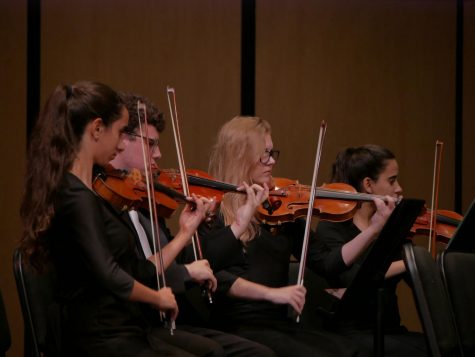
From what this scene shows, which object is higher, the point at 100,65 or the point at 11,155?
the point at 100,65

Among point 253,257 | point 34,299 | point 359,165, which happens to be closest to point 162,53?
point 359,165

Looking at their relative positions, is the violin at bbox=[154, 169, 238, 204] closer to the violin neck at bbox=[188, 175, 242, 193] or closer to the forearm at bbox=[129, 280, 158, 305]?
the violin neck at bbox=[188, 175, 242, 193]

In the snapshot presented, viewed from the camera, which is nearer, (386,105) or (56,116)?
(56,116)

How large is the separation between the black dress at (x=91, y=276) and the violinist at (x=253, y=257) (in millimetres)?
553

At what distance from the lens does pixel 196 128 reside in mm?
4051

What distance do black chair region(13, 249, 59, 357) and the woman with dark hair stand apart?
0.96 ft

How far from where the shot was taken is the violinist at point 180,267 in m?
2.20

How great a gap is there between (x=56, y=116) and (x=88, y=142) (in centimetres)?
11

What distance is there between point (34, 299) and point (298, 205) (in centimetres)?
98

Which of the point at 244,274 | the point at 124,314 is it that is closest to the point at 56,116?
the point at 124,314

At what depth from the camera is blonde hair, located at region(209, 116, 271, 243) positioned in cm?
280

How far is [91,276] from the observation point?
199 centimetres

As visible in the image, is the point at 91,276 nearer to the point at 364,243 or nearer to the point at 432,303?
the point at 432,303

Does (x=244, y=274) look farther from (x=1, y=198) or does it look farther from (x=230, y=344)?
(x=1, y=198)
